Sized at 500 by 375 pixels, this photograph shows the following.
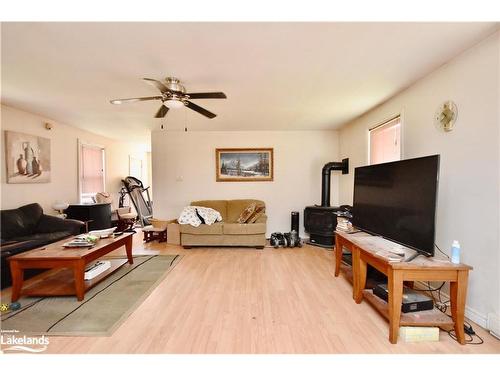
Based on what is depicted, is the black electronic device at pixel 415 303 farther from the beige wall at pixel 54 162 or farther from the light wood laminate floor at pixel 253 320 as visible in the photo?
the beige wall at pixel 54 162

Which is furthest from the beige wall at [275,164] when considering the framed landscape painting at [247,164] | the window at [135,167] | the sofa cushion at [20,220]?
the sofa cushion at [20,220]

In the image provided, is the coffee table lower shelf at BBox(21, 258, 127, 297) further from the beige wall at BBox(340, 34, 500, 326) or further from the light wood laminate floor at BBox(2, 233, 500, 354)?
the beige wall at BBox(340, 34, 500, 326)

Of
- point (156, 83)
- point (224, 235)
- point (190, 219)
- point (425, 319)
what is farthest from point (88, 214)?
point (425, 319)

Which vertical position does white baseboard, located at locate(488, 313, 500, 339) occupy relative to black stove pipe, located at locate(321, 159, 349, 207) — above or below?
below

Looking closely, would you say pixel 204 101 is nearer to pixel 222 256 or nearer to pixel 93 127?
pixel 222 256

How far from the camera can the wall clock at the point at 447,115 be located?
6.66ft

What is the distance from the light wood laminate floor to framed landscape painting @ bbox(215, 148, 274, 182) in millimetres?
2326

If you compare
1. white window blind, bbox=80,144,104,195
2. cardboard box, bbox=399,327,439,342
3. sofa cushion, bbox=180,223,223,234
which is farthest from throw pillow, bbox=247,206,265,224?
white window blind, bbox=80,144,104,195

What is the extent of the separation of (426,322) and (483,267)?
700 mm

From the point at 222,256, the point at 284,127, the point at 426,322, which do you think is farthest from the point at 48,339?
the point at 284,127

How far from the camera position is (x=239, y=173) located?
16.2 feet

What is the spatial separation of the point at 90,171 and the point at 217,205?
318 cm

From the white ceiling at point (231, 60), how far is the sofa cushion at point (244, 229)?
2099 millimetres

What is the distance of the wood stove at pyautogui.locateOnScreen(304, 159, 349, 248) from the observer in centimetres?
416
